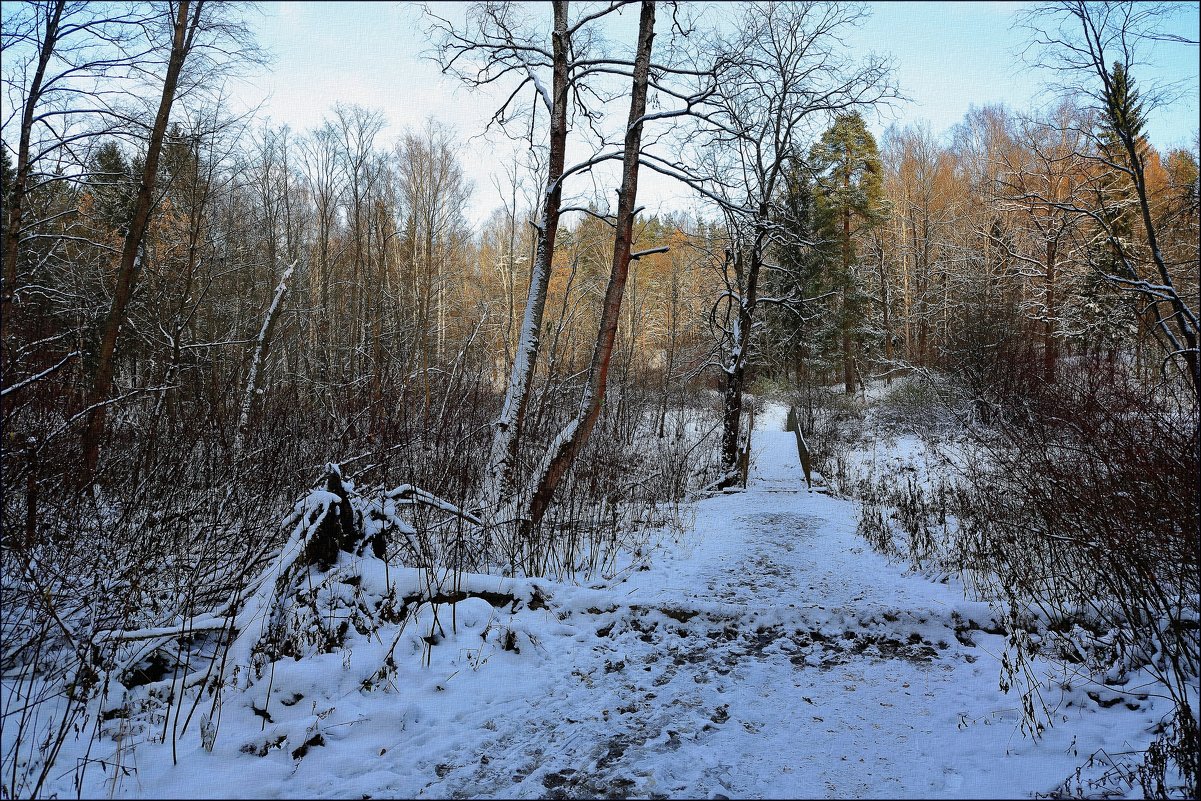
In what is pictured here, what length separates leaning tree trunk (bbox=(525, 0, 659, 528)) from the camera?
6273mm

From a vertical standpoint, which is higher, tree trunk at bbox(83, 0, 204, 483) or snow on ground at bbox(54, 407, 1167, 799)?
tree trunk at bbox(83, 0, 204, 483)

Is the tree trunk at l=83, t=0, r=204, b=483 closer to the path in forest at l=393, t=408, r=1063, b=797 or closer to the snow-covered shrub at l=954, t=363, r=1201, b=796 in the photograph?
the path in forest at l=393, t=408, r=1063, b=797

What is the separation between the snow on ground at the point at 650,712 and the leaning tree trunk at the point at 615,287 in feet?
6.11

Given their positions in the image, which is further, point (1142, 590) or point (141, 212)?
point (141, 212)

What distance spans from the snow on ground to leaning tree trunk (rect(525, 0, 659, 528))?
186cm

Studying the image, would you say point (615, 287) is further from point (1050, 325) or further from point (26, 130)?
point (1050, 325)

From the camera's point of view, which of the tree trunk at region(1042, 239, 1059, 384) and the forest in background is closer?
the forest in background

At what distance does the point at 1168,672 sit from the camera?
2836 mm

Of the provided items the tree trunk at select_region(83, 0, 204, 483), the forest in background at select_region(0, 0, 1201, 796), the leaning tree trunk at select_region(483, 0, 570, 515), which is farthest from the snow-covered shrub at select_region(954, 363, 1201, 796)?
the tree trunk at select_region(83, 0, 204, 483)

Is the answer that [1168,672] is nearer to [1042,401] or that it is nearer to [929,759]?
[929,759]

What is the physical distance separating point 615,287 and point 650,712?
471cm

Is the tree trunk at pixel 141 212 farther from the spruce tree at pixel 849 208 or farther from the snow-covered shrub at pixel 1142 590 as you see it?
the spruce tree at pixel 849 208

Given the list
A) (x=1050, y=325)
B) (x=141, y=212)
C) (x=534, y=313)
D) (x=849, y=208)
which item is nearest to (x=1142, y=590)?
(x=534, y=313)

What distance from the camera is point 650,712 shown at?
300 cm
